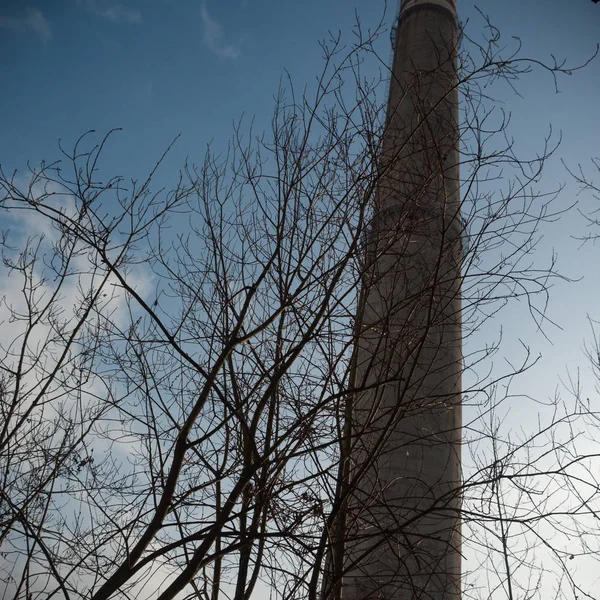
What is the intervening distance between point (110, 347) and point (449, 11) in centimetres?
1493

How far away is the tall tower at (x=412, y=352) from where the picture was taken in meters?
2.62

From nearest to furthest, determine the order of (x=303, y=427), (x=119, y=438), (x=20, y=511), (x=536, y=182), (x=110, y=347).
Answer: (x=20, y=511) < (x=303, y=427) < (x=536, y=182) < (x=119, y=438) < (x=110, y=347)

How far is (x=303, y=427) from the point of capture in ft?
8.92

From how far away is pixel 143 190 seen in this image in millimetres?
3533

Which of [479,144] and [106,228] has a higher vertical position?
[479,144]

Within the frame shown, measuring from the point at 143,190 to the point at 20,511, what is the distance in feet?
6.01

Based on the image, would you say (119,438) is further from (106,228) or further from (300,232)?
(300,232)

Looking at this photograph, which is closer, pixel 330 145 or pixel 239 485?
pixel 239 485

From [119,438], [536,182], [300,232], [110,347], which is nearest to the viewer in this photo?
[536,182]

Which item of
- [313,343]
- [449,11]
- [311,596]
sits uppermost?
[449,11]

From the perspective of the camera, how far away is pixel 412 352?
8.50ft

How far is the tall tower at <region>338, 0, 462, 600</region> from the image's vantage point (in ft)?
8.60

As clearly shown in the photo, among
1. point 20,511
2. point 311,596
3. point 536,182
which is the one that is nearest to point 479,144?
point 536,182

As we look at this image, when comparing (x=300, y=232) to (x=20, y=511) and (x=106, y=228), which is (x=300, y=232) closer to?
(x=106, y=228)
